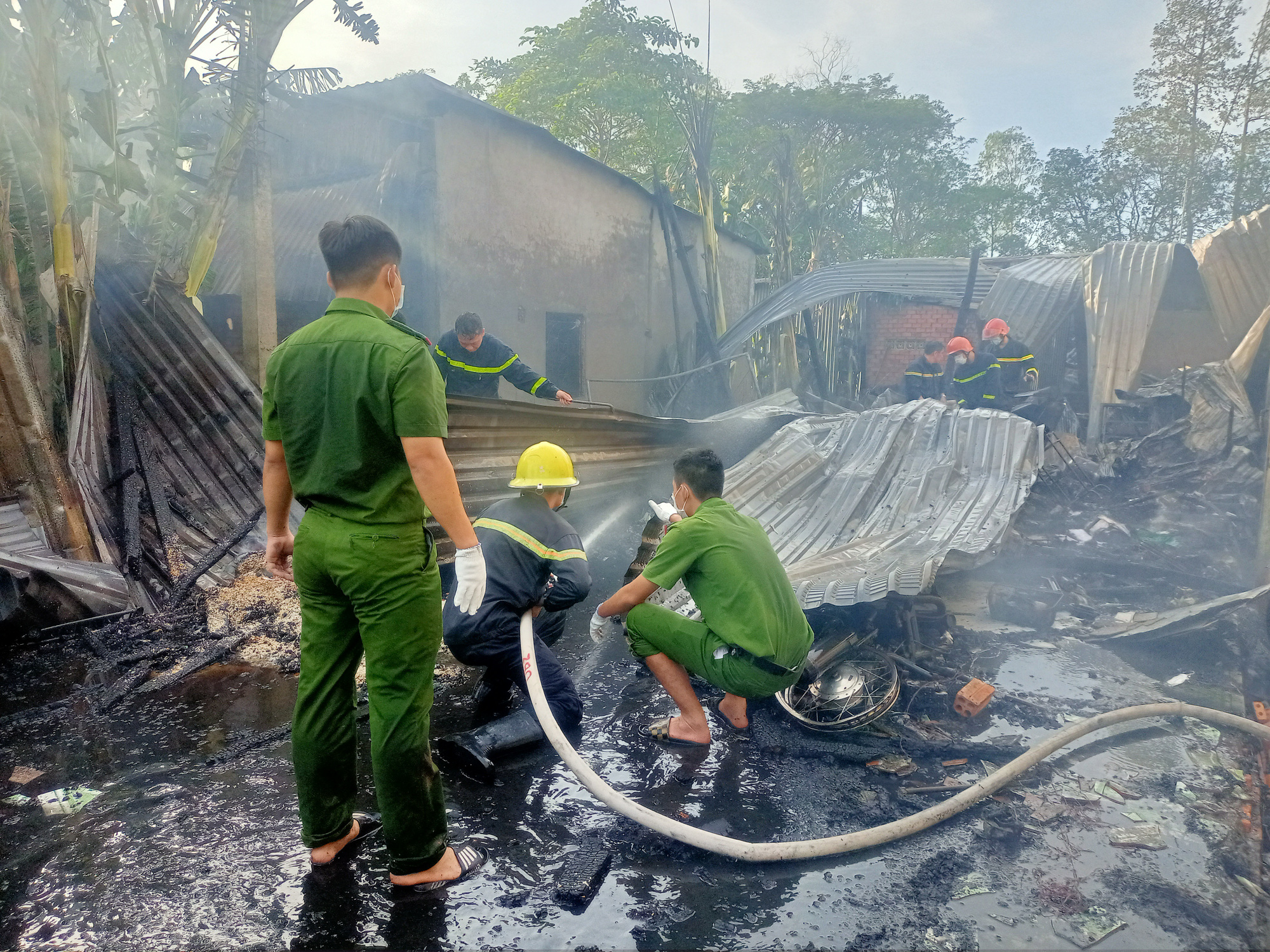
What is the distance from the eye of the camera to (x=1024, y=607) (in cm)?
526

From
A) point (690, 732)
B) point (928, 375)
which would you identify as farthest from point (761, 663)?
point (928, 375)

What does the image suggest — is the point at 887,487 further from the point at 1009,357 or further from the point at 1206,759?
the point at 1009,357

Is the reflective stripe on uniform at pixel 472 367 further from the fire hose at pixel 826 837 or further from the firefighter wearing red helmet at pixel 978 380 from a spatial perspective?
the firefighter wearing red helmet at pixel 978 380

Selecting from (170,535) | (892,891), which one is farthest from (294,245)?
(892,891)

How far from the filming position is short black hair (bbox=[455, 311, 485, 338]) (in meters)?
6.63

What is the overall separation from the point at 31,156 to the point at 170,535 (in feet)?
8.88

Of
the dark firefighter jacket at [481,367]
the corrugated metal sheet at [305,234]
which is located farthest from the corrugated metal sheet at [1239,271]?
the corrugated metal sheet at [305,234]

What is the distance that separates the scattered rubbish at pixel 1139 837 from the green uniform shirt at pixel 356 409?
9.09 feet

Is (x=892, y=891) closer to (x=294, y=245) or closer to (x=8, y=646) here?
(x=8, y=646)

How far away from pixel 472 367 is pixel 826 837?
16.8 feet

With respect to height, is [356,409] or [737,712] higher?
[356,409]

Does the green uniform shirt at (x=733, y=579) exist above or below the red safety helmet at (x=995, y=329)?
below

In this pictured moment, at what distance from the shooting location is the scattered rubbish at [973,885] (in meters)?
2.51

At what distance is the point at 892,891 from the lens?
99.3 inches
